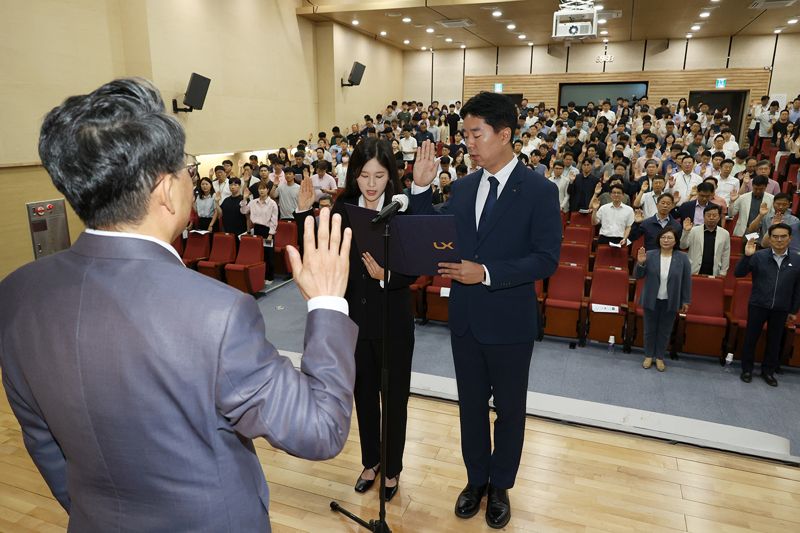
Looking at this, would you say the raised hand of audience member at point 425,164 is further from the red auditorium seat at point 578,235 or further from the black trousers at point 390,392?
the red auditorium seat at point 578,235

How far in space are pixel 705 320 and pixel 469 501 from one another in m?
3.58

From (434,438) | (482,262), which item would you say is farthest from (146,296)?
(434,438)

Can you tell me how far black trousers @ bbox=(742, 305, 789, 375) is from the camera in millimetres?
4414

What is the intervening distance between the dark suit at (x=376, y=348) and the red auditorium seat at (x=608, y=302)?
10.8 ft

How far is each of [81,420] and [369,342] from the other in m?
1.61

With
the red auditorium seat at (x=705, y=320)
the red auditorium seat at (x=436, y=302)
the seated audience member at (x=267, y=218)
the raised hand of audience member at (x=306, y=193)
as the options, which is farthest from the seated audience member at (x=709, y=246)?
the seated audience member at (x=267, y=218)

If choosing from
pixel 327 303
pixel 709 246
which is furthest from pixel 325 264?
pixel 709 246

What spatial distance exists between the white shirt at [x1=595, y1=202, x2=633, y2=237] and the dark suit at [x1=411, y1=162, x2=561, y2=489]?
4.75 meters

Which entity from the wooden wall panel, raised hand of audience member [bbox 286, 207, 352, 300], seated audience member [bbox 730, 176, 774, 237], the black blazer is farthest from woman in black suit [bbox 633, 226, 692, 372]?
the wooden wall panel

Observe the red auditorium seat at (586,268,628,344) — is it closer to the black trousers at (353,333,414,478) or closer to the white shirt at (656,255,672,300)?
the white shirt at (656,255,672,300)

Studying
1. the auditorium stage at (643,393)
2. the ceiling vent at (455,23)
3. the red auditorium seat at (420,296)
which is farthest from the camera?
the ceiling vent at (455,23)

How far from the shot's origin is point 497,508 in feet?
7.82

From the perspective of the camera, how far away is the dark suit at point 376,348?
7.74 ft

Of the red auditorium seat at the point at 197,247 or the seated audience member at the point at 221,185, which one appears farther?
the seated audience member at the point at 221,185
